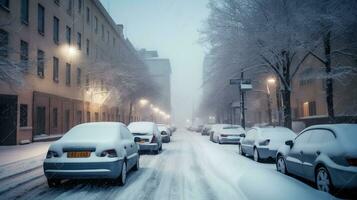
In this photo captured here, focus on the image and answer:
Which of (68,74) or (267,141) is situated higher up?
(68,74)

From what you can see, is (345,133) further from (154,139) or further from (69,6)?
(69,6)

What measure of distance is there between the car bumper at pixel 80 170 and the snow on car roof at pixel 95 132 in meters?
0.74

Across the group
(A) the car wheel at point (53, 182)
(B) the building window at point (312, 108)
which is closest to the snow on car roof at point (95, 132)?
(A) the car wheel at point (53, 182)

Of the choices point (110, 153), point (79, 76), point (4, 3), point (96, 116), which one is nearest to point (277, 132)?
point (110, 153)

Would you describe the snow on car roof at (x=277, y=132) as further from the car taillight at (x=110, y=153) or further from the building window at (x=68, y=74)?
the building window at (x=68, y=74)

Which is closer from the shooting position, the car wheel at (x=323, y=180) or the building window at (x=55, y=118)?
the car wheel at (x=323, y=180)

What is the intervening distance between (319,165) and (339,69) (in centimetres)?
1429

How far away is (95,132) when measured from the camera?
8914 mm

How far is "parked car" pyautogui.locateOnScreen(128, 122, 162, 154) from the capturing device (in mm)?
16625

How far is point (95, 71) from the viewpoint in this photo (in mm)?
36219

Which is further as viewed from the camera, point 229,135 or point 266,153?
point 229,135

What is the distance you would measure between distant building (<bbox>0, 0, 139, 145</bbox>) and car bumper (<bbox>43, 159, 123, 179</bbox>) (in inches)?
235

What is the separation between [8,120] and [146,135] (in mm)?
9624

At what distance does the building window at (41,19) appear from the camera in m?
26.1
